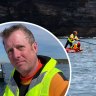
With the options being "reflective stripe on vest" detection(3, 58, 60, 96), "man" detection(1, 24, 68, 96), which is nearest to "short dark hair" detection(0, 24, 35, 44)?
"man" detection(1, 24, 68, 96)

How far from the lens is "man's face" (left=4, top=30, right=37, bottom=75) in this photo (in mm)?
1711

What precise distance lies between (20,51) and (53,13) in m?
77.5

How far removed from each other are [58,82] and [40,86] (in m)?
0.08

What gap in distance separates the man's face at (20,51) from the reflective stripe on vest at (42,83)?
50 mm

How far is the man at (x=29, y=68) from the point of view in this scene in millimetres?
1713

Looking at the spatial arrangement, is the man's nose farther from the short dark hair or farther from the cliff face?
the cliff face

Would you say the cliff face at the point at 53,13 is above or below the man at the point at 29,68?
below

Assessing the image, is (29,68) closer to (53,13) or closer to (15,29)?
(15,29)

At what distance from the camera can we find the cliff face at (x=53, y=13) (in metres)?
76.6

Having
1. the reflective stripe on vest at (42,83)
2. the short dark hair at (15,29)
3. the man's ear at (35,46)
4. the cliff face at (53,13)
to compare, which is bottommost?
the cliff face at (53,13)

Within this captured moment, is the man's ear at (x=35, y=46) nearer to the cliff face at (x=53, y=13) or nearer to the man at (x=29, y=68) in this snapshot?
the man at (x=29, y=68)

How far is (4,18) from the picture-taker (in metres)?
77.1

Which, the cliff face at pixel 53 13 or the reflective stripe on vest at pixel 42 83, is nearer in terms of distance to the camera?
the reflective stripe on vest at pixel 42 83

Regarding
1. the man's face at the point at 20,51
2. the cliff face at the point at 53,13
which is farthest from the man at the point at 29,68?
the cliff face at the point at 53,13
